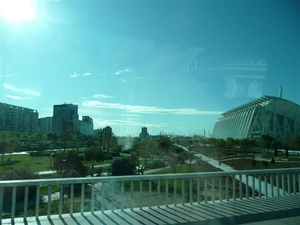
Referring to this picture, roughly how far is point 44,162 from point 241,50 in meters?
10.4

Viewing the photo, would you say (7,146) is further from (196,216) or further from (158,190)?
(196,216)

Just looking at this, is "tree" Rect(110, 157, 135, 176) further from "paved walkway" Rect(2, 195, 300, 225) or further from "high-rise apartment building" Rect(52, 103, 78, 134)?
"high-rise apartment building" Rect(52, 103, 78, 134)

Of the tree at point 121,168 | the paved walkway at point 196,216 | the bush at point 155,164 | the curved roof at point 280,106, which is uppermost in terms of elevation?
the curved roof at point 280,106

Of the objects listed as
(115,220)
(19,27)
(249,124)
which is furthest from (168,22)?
(249,124)

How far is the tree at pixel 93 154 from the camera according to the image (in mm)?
10664

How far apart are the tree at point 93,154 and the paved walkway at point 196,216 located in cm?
696

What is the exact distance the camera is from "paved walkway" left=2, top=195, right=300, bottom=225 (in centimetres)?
329

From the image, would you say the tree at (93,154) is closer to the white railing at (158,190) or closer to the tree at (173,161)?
the tree at (173,161)

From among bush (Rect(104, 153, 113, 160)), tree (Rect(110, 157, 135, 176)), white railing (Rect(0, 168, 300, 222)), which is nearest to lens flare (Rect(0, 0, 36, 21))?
white railing (Rect(0, 168, 300, 222))

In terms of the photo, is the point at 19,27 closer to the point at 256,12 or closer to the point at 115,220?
the point at 115,220

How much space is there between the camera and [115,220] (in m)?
3.34

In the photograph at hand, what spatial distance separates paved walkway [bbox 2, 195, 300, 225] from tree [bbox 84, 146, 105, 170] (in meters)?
6.96

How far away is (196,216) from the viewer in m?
3.57

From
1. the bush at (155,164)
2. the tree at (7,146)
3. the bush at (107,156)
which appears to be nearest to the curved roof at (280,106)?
the bush at (155,164)
